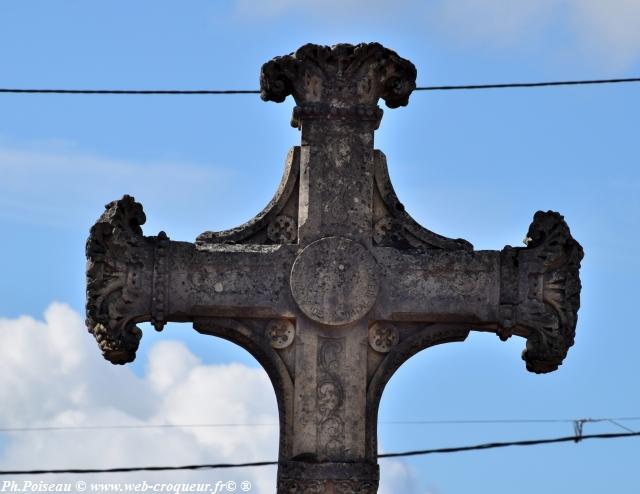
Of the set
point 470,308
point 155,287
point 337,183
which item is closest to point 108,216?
point 155,287

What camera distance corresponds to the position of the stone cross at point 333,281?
16594 mm

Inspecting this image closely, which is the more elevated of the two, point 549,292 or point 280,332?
point 549,292

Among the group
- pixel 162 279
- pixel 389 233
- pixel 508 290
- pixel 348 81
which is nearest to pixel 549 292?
pixel 508 290

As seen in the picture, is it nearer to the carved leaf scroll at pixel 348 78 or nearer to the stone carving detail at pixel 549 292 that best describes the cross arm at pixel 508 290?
the stone carving detail at pixel 549 292

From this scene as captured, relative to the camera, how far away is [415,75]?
17031 millimetres

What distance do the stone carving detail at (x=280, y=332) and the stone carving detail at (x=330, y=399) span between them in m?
0.24

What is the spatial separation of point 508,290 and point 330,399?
5.48 ft

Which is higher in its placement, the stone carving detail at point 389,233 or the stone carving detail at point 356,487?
the stone carving detail at point 389,233

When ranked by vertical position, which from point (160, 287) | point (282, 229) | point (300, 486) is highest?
point (282, 229)

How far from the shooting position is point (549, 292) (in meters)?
16.9

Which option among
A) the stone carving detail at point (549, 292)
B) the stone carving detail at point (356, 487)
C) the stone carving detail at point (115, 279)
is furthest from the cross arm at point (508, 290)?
the stone carving detail at point (115, 279)

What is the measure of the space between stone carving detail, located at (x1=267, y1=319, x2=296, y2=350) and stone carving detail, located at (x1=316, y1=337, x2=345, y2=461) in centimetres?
24

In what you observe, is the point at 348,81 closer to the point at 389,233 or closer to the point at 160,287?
the point at 389,233

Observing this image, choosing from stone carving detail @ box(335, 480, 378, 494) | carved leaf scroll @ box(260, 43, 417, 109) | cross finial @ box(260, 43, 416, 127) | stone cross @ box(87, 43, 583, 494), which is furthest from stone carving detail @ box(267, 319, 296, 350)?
carved leaf scroll @ box(260, 43, 417, 109)
